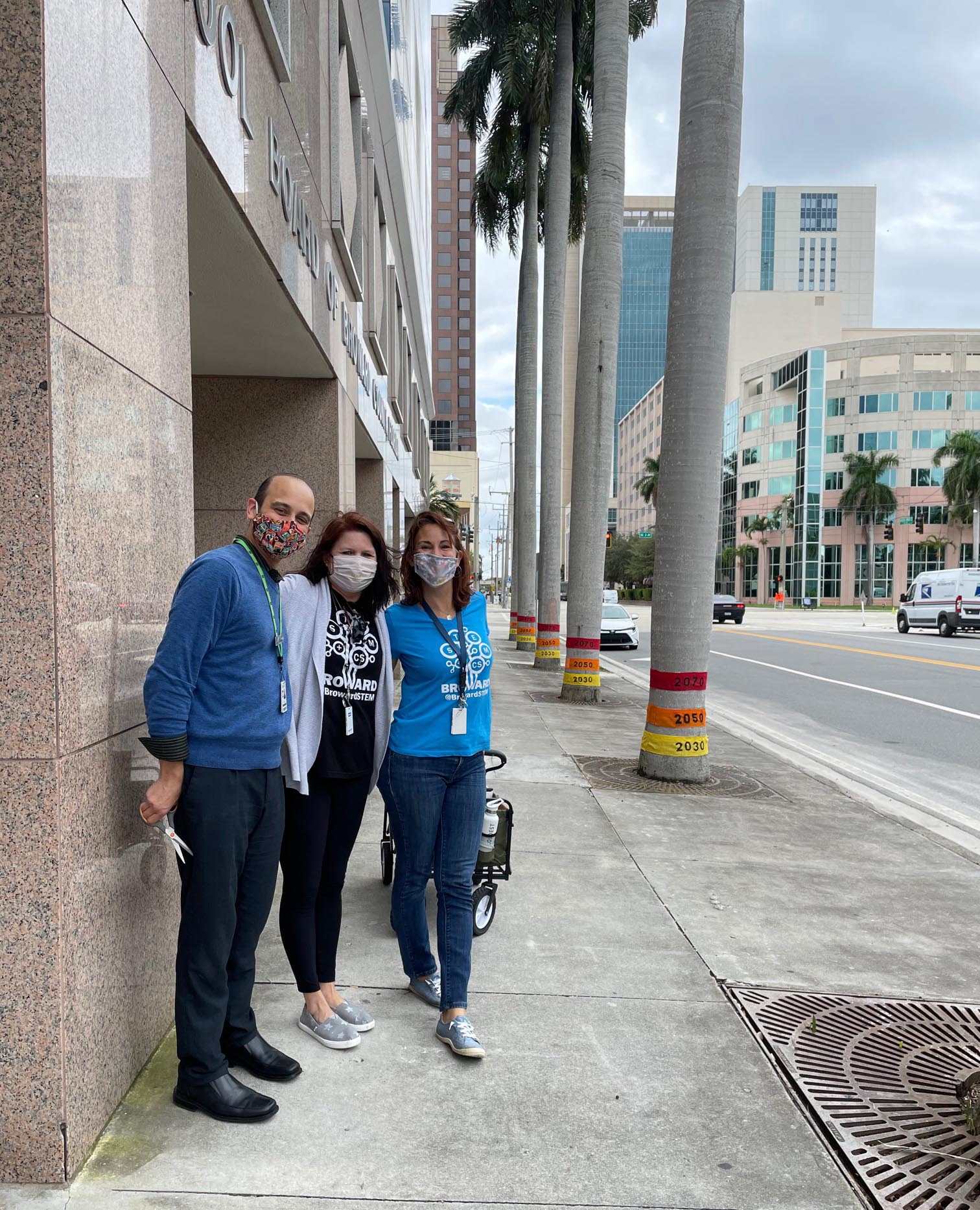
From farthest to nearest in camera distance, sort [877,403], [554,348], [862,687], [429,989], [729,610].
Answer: [877,403] < [729,610] < [554,348] < [862,687] < [429,989]

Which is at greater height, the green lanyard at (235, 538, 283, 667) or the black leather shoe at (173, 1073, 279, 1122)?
the green lanyard at (235, 538, 283, 667)

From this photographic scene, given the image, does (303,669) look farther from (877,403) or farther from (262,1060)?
(877,403)

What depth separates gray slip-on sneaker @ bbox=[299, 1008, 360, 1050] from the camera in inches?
134

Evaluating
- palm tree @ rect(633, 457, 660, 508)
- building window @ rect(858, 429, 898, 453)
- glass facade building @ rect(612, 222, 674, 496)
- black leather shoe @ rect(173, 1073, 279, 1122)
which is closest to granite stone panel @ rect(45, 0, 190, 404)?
black leather shoe @ rect(173, 1073, 279, 1122)

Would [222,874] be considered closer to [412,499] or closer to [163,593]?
[163,593]

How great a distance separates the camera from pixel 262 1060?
317cm

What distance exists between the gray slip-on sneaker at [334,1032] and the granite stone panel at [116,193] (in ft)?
8.04

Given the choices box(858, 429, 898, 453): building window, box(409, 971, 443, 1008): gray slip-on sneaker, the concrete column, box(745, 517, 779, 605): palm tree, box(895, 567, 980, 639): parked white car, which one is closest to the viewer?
box(409, 971, 443, 1008): gray slip-on sneaker

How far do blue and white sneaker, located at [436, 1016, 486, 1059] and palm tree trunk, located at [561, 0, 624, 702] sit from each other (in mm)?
10531

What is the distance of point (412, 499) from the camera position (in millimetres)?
30406

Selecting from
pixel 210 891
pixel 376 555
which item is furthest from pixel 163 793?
pixel 376 555

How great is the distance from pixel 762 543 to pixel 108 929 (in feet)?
314

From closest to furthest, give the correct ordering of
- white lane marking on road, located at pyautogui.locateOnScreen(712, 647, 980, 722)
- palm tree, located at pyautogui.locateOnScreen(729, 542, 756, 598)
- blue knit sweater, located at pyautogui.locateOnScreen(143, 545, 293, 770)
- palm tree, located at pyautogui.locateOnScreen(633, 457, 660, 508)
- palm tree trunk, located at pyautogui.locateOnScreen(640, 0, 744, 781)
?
blue knit sweater, located at pyautogui.locateOnScreen(143, 545, 293, 770) → palm tree trunk, located at pyautogui.locateOnScreen(640, 0, 744, 781) → white lane marking on road, located at pyautogui.locateOnScreen(712, 647, 980, 722) → palm tree, located at pyautogui.locateOnScreen(729, 542, 756, 598) → palm tree, located at pyautogui.locateOnScreen(633, 457, 660, 508)

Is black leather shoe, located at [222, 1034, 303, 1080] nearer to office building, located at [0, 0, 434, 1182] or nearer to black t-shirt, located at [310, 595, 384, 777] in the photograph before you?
office building, located at [0, 0, 434, 1182]
